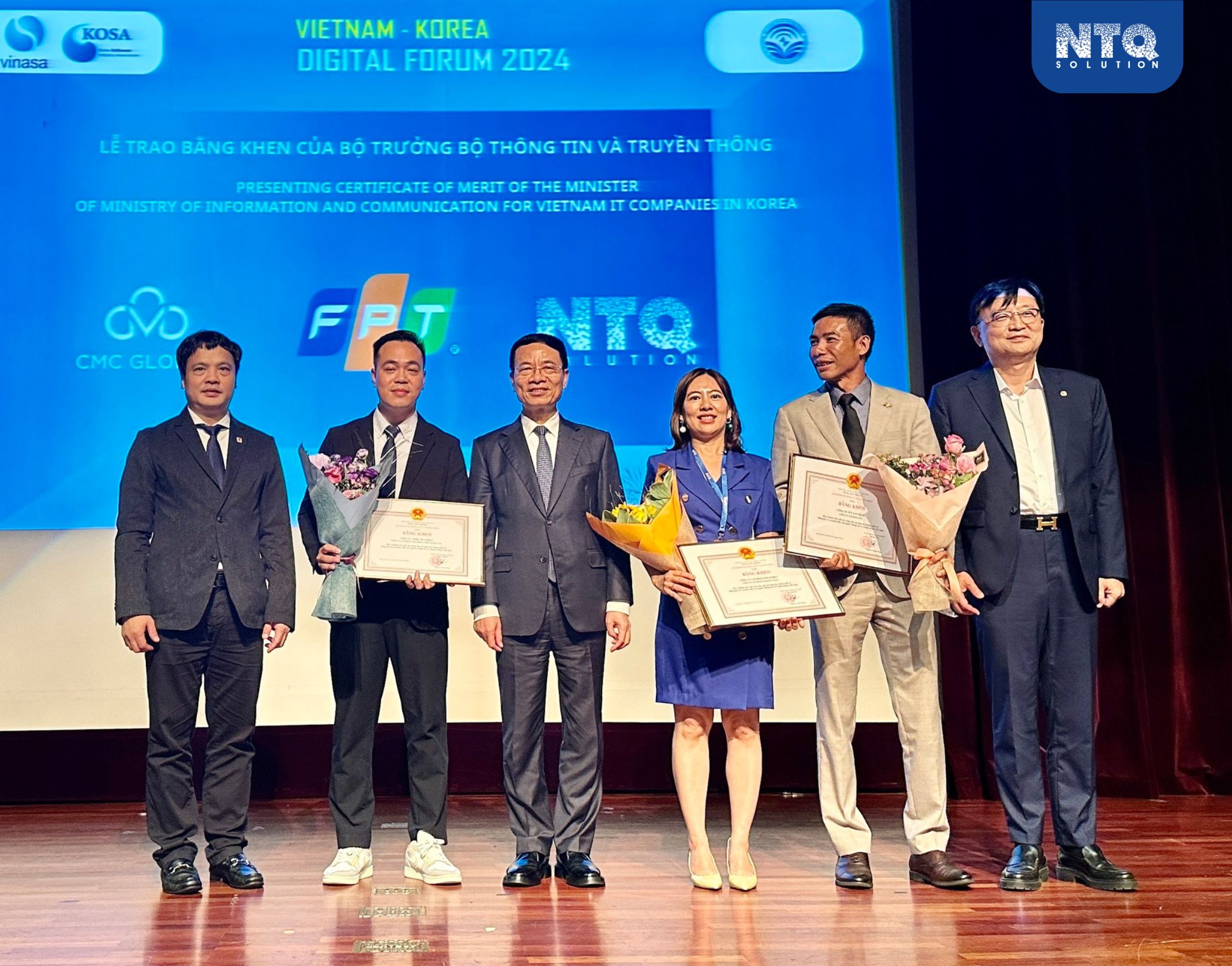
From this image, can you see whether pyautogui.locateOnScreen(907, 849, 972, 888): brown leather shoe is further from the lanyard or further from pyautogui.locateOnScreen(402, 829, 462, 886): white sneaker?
pyautogui.locateOnScreen(402, 829, 462, 886): white sneaker

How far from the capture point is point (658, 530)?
3133 millimetres

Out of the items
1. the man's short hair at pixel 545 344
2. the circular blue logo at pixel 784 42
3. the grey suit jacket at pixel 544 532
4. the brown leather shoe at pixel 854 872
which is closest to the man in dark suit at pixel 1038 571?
the brown leather shoe at pixel 854 872

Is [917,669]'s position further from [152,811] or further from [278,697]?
[278,697]

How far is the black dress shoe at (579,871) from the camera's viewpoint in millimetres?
3314

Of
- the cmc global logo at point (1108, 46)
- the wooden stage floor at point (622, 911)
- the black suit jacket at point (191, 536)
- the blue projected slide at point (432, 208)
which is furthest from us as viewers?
the cmc global logo at point (1108, 46)

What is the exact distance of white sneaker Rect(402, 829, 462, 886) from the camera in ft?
11.0

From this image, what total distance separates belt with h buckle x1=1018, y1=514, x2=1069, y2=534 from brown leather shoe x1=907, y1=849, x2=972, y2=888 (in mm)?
915

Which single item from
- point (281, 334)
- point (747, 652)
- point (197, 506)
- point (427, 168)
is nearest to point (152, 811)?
point (197, 506)

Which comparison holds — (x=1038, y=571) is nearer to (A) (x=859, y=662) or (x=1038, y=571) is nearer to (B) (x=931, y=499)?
(B) (x=931, y=499)

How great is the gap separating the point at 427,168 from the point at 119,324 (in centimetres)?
135

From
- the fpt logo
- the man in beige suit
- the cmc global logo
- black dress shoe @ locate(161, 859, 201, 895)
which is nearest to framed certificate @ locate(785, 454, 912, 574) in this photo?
the man in beige suit

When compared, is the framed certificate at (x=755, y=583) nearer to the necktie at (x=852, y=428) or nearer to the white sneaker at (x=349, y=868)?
the necktie at (x=852, y=428)

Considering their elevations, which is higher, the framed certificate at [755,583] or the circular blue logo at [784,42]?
the circular blue logo at [784,42]

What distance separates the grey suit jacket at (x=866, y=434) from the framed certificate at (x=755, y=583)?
0.16 meters
